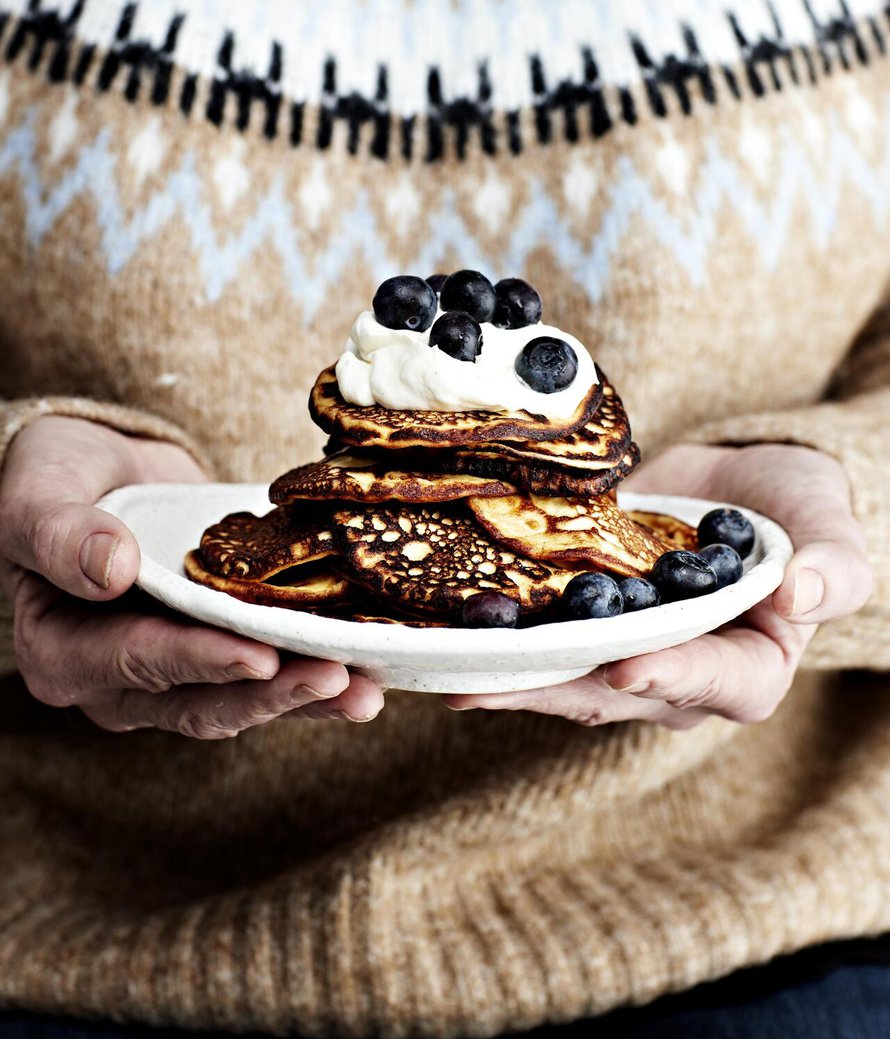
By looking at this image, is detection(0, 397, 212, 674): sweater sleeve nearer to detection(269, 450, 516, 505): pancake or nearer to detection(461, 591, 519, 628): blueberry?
detection(269, 450, 516, 505): pancake

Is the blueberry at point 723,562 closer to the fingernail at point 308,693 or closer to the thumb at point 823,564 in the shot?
the thumb at point 823,564

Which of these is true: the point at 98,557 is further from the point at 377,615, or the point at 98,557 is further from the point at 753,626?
the point at 753,626

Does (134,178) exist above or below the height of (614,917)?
above

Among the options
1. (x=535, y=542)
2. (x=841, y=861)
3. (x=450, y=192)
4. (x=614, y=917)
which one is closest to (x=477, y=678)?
(x=535, y=542)

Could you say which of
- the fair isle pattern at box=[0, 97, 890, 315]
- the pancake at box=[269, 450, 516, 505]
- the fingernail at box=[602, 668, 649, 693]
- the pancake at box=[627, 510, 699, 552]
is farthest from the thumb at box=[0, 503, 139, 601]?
the fair isle pattern at box=[0, 97, 890, 315]

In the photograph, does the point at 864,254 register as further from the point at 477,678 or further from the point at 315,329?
the point at 477,678

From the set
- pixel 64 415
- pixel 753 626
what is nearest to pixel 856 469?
pixel 753 626

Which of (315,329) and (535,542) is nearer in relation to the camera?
(535,542)
